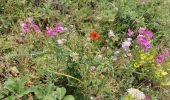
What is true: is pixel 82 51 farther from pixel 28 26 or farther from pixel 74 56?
pixel 28 26

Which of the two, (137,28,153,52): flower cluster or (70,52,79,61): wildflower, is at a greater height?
(70,52,79,61): wildflower

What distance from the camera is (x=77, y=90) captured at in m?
3.37

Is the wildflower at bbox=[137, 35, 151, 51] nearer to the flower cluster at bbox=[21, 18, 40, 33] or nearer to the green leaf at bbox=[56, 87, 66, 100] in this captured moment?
the flower cluster at bbox=[21, 18, 40, 33]

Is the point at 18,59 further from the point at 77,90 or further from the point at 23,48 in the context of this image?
the point at 77,90

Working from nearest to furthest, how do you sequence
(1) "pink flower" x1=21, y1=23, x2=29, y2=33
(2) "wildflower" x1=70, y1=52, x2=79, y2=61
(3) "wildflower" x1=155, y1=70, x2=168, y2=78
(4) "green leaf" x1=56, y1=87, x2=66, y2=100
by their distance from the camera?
(4) "green leaf" x1=56, y1=87, x2=66, y2=100 < (2) "wildflower" x1=70, y1=52, x2=79, y2=61 < (1) "pink flower" x1=21, y1=23, x2=29, y2=33 < (3) "wildflower" x1=155, y1=70, x2=168, y2=78

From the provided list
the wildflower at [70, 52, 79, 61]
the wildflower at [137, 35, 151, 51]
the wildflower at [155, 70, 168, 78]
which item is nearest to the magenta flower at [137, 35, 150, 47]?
the wildflower at [137, 35, 151, 51]

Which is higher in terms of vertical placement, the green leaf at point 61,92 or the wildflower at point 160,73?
the green leaf at point 61,92

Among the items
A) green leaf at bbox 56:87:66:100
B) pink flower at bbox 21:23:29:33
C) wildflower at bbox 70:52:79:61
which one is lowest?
green leaf at bbox 56:87:66:100

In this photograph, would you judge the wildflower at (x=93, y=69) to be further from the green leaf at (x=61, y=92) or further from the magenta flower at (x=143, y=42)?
the magenta flower at (x=143, y=42)

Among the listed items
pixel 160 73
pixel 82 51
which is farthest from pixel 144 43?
pixel 82 51

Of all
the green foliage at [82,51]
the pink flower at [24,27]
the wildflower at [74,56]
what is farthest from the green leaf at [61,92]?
the pink flower at [24,27]

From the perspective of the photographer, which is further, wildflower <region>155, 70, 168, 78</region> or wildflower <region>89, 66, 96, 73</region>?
wildflower <region>155, 70, 168, 78</region>

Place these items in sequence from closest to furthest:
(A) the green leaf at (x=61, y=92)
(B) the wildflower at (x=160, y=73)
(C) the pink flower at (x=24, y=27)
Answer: (A) the green leaf at (x=61, y=92), (C) the pink flower at (x=24, y=27), (B) the wildflower at (x=160, y=73)

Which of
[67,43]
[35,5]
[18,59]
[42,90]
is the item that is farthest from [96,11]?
[42,90]
